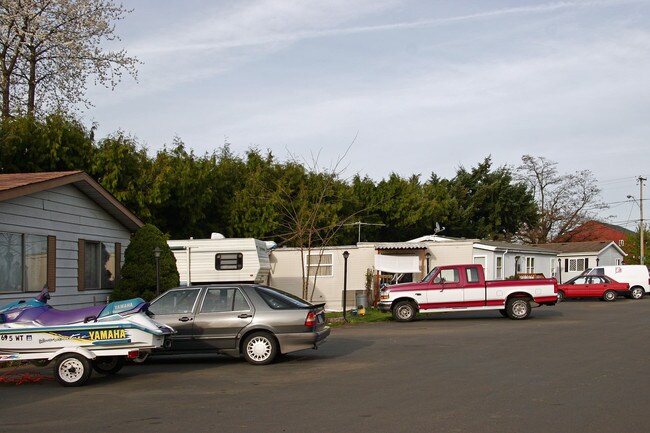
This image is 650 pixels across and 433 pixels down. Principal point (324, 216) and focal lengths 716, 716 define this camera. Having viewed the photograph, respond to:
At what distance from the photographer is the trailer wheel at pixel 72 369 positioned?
1128cm

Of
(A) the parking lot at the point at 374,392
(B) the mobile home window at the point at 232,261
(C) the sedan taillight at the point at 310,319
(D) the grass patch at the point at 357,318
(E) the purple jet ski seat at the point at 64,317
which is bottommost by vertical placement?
(D) the grass patch at the point at 357,318

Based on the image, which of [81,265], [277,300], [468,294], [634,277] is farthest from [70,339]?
[634,277]

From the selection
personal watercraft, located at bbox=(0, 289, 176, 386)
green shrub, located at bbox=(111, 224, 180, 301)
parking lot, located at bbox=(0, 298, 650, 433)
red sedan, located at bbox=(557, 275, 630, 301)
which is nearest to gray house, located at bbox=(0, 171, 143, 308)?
green shrub, located at bbox=(111, 224, 180, 301)

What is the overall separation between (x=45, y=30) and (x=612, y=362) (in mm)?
29804

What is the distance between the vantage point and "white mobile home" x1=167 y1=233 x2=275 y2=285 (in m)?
29.2

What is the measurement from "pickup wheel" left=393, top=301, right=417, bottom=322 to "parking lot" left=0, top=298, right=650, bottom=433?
7778mm

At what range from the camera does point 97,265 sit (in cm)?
1886

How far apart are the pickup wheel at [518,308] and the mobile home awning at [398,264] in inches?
344

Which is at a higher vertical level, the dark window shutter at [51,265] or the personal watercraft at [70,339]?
the dark window shutter at [51,265]

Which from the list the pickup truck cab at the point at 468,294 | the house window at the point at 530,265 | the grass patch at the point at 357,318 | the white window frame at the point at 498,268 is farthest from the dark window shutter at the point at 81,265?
the house window at the point at 530,265

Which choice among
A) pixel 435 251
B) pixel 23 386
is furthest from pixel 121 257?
pixel 435 251

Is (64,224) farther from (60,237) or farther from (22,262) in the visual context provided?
(22,262)

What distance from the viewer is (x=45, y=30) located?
110 feet

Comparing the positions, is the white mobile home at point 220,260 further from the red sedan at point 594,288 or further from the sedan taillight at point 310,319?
the red sedan at point 594,288
